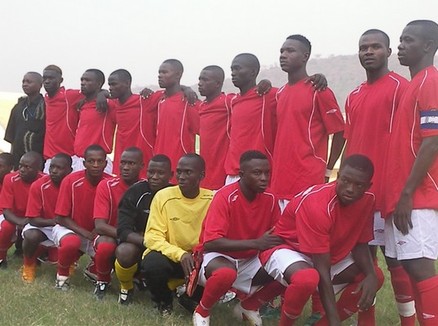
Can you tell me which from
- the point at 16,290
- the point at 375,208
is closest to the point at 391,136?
the point at 375,208

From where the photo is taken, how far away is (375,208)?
4027 mm

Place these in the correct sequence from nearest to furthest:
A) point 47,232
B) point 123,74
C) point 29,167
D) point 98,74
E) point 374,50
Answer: point 374,50
point 47,232
point 29,167
point 123,74
point 98,74

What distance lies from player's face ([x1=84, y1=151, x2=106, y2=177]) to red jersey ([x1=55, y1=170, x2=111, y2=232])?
0.09 m

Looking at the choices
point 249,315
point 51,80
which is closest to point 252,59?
point 249,315

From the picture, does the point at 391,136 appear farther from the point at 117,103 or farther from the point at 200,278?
the point at 117,103

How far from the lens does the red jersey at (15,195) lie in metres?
5.93

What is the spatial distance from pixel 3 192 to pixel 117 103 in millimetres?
1459

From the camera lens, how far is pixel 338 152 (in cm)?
491

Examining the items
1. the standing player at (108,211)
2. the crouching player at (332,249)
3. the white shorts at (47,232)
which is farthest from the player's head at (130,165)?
the crouching player at (332,249)

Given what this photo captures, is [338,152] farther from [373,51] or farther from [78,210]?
[78,210]

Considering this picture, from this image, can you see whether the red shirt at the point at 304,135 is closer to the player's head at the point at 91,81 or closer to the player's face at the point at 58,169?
the player's face at the point at 58,169

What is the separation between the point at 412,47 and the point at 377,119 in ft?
1.78

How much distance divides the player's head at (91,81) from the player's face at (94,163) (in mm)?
1353

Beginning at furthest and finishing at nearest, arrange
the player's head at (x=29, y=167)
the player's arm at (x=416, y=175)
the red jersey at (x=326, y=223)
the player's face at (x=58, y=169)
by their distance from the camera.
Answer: the player's head at (x=29, y=167), the player's face at (x=58, y=169), the red jersey at (x=326, y=223), the player's arm at (x=416, y=175)
